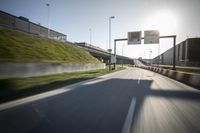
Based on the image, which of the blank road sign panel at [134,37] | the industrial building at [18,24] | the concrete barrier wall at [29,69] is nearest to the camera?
the concrete barrier wall at [29,69]

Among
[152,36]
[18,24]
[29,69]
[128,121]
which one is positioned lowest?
[128,121]

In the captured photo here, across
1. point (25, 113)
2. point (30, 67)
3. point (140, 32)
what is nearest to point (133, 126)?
point (25, 113)

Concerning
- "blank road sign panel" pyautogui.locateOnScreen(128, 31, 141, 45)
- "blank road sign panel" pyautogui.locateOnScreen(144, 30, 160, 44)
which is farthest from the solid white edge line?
"blank road sign panel" pyautogui.locateOnScreen(128, 31, 141, 45)

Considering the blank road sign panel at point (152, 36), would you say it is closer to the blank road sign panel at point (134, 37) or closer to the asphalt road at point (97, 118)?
the blank road sign panel at point (134, 37)

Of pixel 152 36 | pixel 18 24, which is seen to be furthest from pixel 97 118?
pixel 18 24

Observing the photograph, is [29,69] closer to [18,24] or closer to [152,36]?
[152,36]

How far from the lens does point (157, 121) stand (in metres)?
4.88

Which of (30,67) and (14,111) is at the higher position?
(30,67)

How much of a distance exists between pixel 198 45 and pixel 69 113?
8204 cm

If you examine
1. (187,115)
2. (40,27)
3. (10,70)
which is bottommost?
(187,115)

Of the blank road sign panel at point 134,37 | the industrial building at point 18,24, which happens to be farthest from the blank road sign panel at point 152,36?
the industrial building at point 18,24

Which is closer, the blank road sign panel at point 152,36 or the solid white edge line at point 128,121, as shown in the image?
the solid white edge line at point 128,121

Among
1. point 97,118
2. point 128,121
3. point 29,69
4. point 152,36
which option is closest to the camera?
point 128,121

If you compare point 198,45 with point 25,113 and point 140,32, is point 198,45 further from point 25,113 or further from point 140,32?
point 25,113
